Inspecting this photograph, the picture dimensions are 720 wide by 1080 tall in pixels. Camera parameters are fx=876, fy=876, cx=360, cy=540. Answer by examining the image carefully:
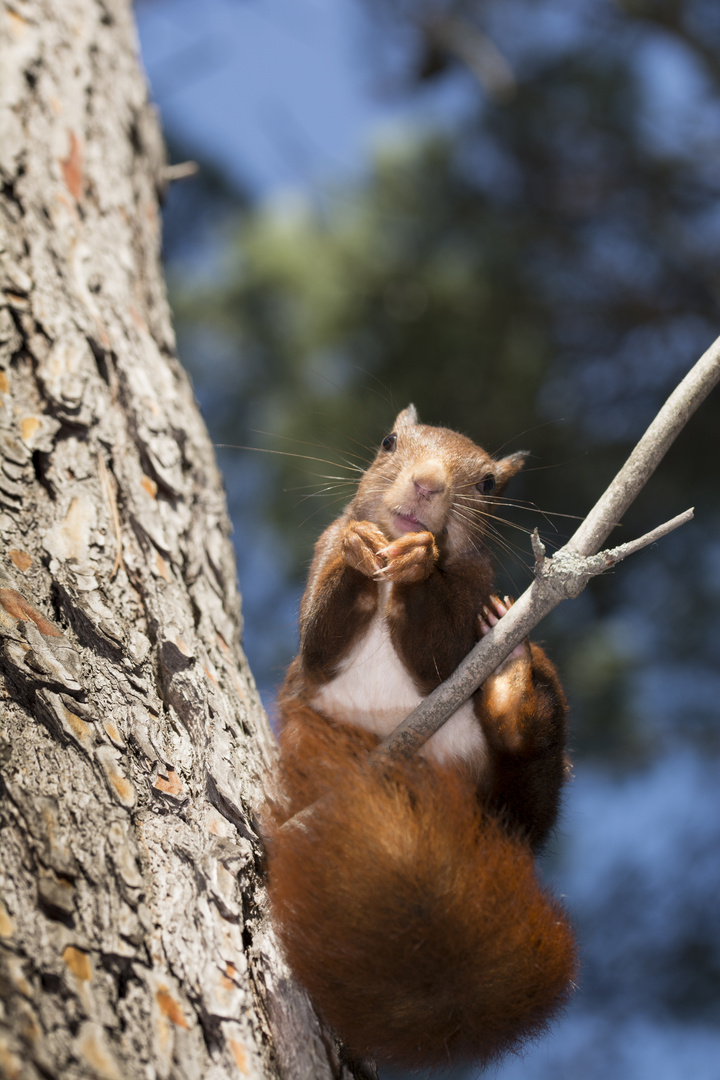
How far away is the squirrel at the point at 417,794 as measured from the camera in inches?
28.8

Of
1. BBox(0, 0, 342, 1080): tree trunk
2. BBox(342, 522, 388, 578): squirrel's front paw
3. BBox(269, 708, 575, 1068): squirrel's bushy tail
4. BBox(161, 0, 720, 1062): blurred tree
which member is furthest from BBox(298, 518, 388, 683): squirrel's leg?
BBox(161, 0, 720, 1062): blurred tree

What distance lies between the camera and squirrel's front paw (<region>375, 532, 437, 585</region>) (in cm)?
94

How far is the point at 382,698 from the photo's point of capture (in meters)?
1.03

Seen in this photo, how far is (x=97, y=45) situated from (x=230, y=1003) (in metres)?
Answer: 2.01

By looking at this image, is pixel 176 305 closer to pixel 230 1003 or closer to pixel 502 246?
pixel 502 246

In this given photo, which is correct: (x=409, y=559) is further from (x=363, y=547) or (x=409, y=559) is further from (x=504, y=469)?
(x=504, y=469)

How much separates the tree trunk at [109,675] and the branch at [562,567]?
0.22 m

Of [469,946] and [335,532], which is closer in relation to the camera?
[469,946]

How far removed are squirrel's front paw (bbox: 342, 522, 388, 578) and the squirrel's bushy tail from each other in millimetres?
238

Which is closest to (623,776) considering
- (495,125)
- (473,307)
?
(473,307)

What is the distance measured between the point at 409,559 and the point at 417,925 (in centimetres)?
37

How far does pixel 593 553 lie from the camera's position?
88 cm

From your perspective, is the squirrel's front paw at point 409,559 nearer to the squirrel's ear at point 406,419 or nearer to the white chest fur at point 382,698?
the white chest fur at point 382,698

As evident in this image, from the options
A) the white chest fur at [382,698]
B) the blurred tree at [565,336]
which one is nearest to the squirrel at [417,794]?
the white chest fur at [382,698]
